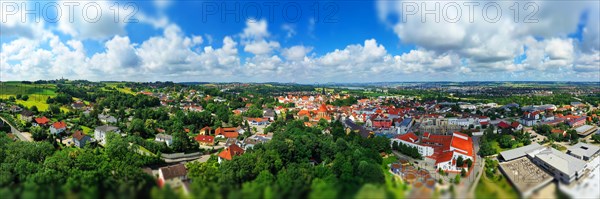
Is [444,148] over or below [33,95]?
below

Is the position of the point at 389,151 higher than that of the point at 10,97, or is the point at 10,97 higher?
the point at 10,97

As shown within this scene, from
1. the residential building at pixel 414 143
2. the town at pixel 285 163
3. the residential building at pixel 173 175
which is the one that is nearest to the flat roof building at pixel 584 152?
the town at pixel 285 163

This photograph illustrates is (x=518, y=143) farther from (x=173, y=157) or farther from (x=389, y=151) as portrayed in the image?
(x=173, y=157)

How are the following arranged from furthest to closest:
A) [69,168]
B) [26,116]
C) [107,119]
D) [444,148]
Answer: [107,119], [26,116], [444,148], [69,168]

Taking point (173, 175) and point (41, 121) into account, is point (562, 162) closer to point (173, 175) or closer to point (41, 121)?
point (173, 175)

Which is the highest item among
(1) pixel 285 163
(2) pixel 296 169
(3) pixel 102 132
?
(3) pixel 102 132

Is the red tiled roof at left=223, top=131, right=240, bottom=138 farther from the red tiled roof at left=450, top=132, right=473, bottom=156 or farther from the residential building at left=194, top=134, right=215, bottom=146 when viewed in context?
the red tiled roof at left=450, top=132, right=473, bottom=156

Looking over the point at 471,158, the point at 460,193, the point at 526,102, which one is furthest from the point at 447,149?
the point at 526,102

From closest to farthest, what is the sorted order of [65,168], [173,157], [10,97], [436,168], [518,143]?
[65,168] → [436,168] → [173,157] → [518,143] → [10,97]

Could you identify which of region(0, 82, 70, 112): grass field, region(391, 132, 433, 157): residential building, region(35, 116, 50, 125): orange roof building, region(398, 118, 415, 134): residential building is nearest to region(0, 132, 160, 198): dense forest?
region(35, 116, 50, 125): orange roof building

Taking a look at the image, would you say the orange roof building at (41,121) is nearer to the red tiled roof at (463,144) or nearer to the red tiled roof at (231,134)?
the red tiled roof at (231,134)

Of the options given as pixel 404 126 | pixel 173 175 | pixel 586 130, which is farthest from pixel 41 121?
pixel 586 130
